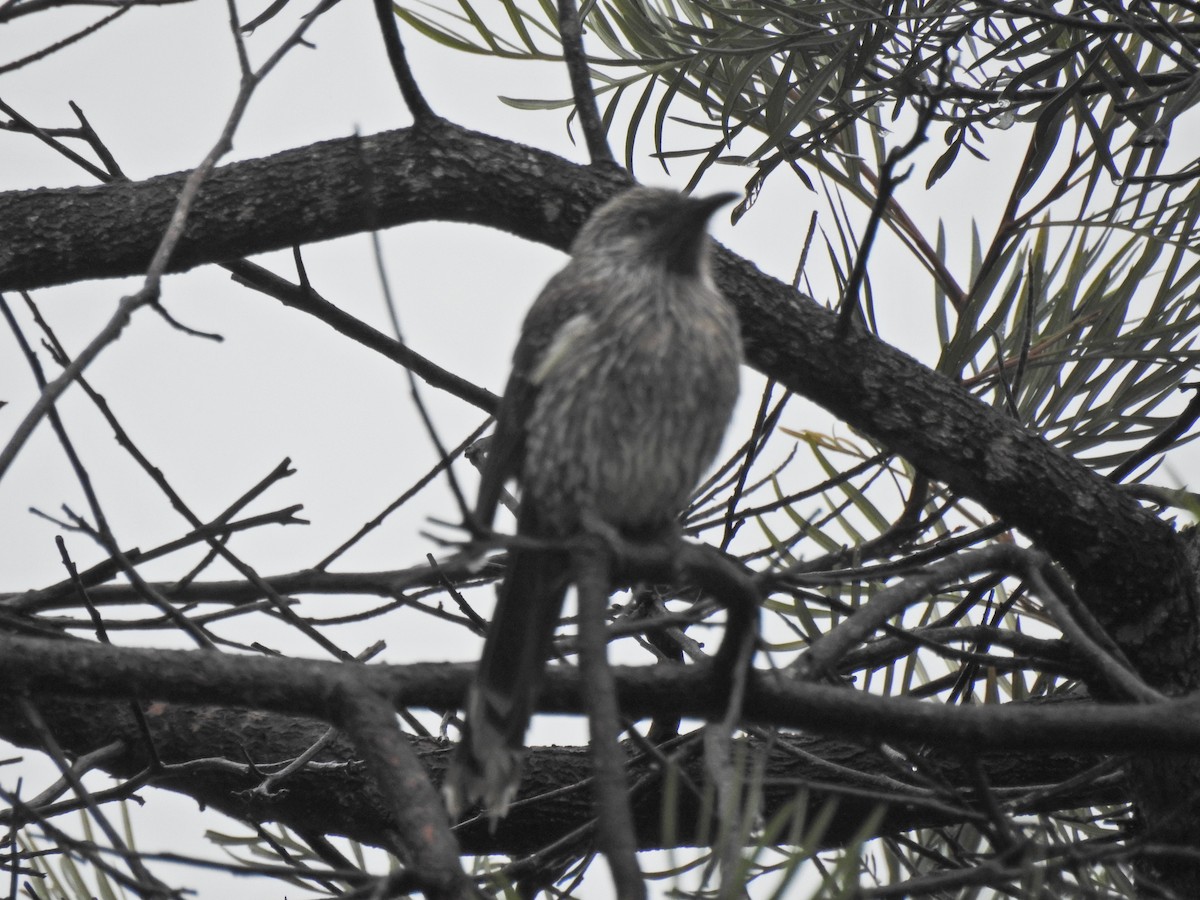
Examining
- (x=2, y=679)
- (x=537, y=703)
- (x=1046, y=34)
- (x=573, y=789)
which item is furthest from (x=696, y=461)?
(x=1046, y=34)

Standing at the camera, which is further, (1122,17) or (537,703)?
(1122,17)

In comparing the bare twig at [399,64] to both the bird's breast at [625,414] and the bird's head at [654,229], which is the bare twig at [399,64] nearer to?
the bird's head at [654,229]

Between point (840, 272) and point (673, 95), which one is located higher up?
point (673, 95)

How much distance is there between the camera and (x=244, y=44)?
2.51m

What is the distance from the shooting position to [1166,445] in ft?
10.6

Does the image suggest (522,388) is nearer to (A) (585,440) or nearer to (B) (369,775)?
(A) (585,440)

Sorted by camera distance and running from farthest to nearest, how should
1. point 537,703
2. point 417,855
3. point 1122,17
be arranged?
point 1122,17, point 537,703, point 417,855

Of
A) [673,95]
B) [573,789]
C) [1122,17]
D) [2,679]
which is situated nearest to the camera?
[2,679]

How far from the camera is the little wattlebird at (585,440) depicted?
2596 mm

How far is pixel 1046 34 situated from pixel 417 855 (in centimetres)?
285

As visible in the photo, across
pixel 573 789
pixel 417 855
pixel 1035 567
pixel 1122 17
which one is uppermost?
pixel 1122 17

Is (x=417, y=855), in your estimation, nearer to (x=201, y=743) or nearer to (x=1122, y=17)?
(x=201, y=743)

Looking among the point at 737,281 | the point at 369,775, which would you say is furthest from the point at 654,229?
the point at 369,775

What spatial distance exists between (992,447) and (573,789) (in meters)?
1.35
